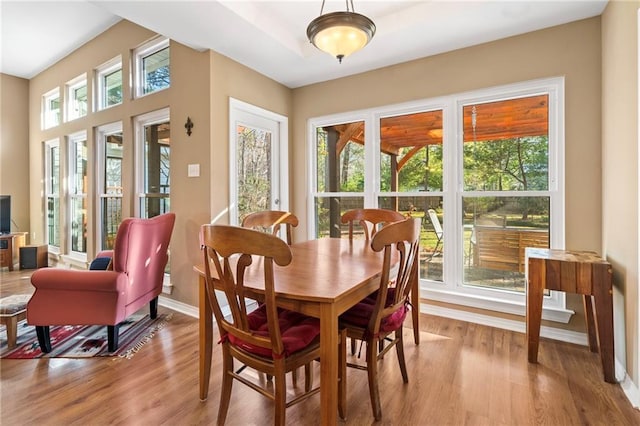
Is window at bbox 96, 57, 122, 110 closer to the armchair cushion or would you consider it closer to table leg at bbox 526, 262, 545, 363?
the armchair cushion

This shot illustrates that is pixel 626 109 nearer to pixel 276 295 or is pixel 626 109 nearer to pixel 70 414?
pixel 276 295

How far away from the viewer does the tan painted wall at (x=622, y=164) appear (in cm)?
171

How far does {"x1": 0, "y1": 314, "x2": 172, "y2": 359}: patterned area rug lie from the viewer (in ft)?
7.37

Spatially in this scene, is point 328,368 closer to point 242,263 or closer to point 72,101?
point 242,263

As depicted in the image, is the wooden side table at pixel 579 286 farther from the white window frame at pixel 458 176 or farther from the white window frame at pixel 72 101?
the white window frame at pixel 72 101

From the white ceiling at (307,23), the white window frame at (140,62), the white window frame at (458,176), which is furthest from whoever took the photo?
the white window frame at (140,62)

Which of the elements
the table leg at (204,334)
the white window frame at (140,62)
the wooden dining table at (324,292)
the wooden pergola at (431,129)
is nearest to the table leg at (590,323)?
the wooden pergola at (431,129)

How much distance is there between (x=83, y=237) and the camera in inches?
184

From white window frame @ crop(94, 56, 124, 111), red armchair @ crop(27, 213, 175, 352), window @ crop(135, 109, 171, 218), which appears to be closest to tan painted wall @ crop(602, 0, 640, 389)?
red armchair @ crop(27, 213, 175, 352)

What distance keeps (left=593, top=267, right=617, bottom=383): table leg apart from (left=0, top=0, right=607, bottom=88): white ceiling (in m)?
1.88

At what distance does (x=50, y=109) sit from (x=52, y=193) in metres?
1.43

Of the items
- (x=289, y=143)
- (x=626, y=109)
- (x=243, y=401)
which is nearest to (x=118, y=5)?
(x=289, y=143)

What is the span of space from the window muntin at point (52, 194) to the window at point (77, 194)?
598 mm

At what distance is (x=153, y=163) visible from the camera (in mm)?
3604
